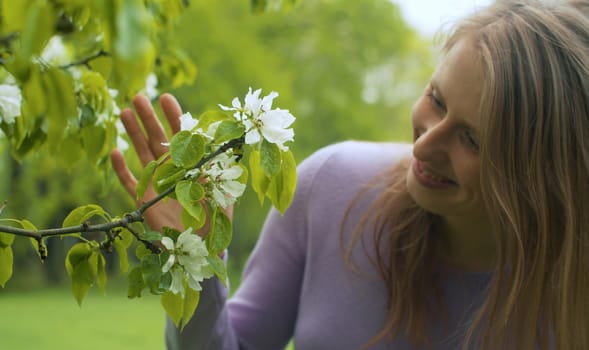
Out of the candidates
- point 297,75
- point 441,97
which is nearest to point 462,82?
point 441,97

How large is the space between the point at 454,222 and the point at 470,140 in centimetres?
28

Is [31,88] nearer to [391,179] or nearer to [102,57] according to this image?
[102,57]

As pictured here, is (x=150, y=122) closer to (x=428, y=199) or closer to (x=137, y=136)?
(x=137, y=136)

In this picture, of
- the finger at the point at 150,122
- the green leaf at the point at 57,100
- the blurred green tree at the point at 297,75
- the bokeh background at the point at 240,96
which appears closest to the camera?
the green leaf at the point at 57,100

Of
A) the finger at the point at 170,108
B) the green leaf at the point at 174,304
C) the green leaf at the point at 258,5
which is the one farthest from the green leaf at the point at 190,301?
the green leaf at the point at 258,5

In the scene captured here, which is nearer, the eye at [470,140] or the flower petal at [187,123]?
the flower petal at [187,123]

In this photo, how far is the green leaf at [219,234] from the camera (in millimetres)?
832

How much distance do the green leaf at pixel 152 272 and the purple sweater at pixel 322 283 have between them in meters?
0.64

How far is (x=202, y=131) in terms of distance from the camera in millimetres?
822

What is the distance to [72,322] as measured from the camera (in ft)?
34.3

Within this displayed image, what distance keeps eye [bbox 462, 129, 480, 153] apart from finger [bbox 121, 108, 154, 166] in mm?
505

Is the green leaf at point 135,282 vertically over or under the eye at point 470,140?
over

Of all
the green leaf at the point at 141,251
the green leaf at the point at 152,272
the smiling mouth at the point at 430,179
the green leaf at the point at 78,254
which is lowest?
the smiling mouth at the point at 430,179

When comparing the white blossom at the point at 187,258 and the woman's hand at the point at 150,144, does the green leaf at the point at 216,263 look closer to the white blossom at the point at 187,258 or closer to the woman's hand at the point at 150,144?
the white blossom at the point at 187,258
